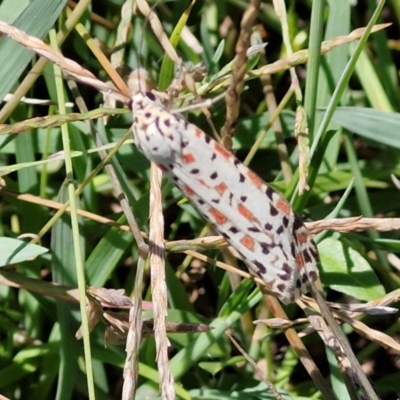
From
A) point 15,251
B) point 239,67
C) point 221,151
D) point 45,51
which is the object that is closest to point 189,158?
point 221,151

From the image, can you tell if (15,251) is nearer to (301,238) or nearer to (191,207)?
(191,207)

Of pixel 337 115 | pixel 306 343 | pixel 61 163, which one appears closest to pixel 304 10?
pixel 337 115

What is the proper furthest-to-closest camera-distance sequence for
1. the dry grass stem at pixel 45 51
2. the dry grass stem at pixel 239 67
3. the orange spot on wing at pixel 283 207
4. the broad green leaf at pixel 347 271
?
1. the broad green leaf at pixel 347 271
2. the dry grass stem at pixel 45 51
3. the orange spot on wing at pixel 283 207
4. the dry grass stem at pixel 239 67

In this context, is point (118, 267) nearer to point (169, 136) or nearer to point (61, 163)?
point (61, 163)

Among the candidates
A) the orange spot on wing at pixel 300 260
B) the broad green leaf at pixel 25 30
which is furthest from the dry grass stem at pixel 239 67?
the broad green leaf at pixel 25 30

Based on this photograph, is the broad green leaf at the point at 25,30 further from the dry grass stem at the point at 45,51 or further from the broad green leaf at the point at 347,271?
the broad green leaf at the point at 347,271

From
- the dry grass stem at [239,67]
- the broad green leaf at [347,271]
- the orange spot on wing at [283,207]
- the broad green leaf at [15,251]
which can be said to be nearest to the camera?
the dry grass stem at [239,67]

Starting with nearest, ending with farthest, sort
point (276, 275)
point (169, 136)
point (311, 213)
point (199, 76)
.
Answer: point (169, 136) → point (276, 275) → point (199, 76) → point (311, 213)

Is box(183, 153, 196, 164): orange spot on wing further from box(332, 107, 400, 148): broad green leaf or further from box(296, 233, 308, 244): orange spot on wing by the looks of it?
box(332, 107, 400, 148): broad green leaf
